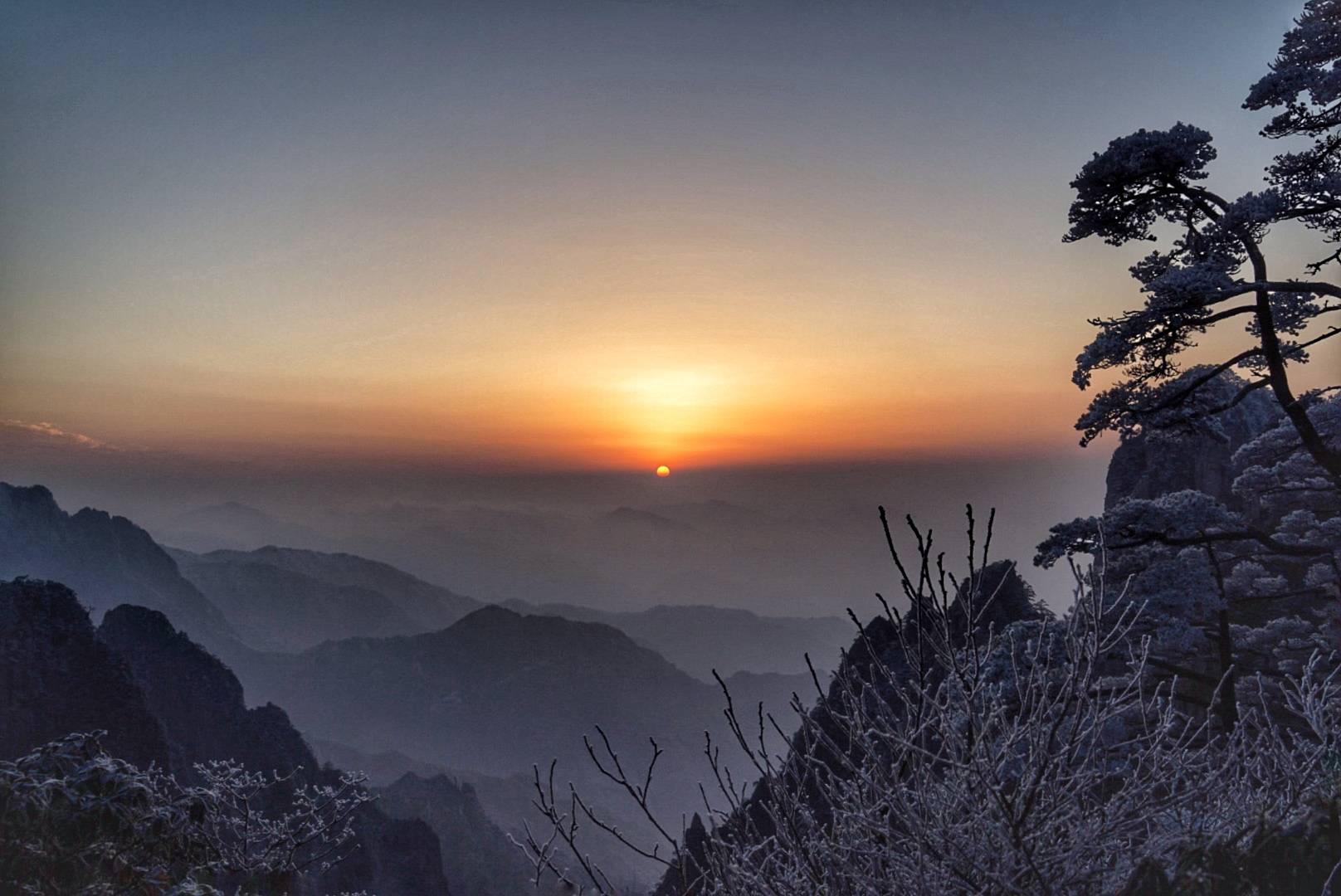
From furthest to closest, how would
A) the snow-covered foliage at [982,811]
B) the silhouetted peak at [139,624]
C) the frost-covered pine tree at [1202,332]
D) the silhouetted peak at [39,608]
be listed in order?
the silhouetted peak at [139,624], the silhouetted peak at [39,608], the frost-covered pine tree at [1202,332], the snow-covered foliage at [982,811]

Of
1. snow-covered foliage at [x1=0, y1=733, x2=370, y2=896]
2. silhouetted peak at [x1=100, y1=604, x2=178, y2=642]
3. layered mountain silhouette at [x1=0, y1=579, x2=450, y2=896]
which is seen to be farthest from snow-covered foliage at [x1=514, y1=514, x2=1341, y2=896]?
silhouetted peak at [x1=100, y1=604, x2=178, y2=642]

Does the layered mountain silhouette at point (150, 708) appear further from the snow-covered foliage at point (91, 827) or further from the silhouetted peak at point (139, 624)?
the snow-covered foliage at point (91, 827)

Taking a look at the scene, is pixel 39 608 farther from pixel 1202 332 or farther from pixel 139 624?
pixel 1202 332

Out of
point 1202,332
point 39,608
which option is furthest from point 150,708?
point 1202,332

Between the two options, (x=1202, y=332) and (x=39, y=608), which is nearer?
(x=1202, y=332)

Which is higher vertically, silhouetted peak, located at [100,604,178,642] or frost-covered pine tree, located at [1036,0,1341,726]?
frost-covered pine tree, located at [1036,0,1341,726]

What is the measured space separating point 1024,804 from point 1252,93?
1087 centimetres

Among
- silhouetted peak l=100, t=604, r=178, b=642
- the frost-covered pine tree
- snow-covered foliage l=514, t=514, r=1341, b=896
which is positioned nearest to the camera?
snow-covered foliage l=514, t=514, r=1341, b=896

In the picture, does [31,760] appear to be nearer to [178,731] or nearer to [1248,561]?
[1248,561]

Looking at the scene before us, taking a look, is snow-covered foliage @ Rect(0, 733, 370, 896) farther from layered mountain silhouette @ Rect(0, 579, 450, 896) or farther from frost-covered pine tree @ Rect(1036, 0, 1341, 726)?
layered mountain silhouette @ Rect(0, 579, 450, 896)

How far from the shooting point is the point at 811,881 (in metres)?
4.17

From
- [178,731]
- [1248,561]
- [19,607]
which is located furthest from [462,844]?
[1248,561]

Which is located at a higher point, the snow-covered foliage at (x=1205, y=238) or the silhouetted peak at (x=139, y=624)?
the snow-covered foliage at (x=1205, y=238)

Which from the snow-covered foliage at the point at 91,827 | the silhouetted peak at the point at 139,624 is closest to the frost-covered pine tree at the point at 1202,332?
the snow-covered foliage at the point at 91,827
